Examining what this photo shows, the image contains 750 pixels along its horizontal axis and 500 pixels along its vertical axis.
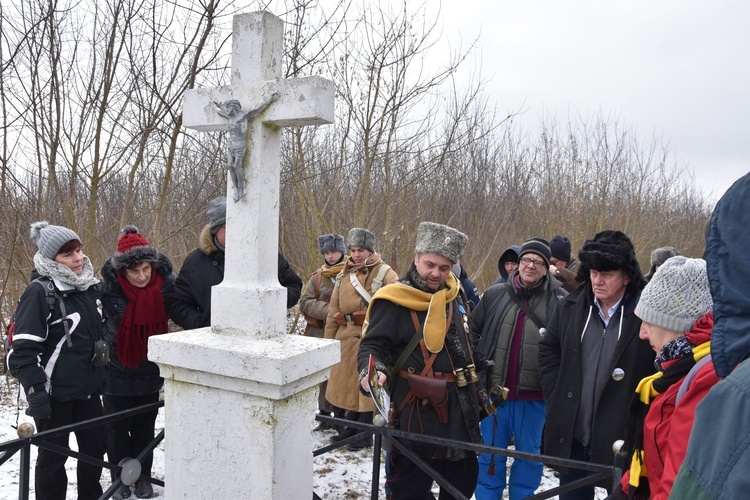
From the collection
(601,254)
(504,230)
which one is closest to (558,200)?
(504,230)

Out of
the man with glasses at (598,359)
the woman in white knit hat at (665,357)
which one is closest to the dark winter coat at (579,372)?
the man with glasses at (598,359)

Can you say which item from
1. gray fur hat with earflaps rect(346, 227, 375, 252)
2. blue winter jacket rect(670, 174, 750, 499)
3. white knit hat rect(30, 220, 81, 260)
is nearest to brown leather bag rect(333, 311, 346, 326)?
gray fur hat with earflaps rect(346, 227, 375, 252)

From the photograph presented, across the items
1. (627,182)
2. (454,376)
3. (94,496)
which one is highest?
(627,182)

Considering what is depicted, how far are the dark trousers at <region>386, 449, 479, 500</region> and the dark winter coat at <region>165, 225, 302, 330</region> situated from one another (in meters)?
1.56

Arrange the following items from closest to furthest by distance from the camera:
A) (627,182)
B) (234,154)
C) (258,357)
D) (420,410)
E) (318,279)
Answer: (258,357) < (234,154) < (420,410) < (318,279) < (627,182)

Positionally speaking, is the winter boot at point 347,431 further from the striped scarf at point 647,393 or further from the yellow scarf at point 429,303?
the striped scarf at point 647,393

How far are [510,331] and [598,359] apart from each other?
807 mm

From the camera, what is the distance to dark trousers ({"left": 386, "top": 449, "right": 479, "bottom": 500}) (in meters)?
2.75

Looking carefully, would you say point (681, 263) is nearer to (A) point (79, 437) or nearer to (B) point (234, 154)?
(B) point (234, 154)

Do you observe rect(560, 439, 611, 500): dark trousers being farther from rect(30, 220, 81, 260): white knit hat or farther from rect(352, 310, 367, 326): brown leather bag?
rect(30, 220, 81, 260): white knit hat

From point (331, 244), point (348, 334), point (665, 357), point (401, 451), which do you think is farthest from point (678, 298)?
point (331, 244)

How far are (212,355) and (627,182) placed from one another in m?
13.8

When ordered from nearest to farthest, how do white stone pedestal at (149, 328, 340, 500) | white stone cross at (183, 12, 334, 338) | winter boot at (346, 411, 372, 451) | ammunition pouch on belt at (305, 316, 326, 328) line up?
white stone pedestal at (149, 328, 340, 500)
white stone cross at (183, 12, 334, 338)
winter boot at (346, 411, 372, 451)
ammunition pouch on belt at (305, 316, 326, 328)

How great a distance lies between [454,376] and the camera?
278cm
